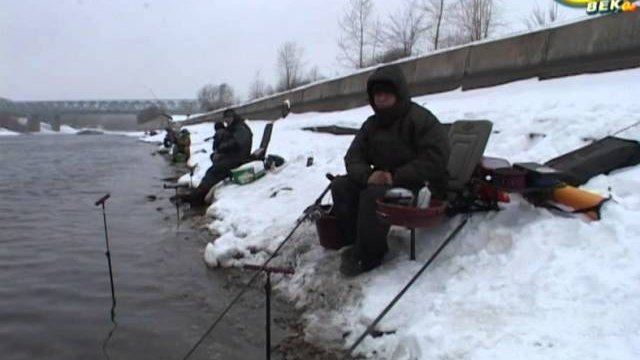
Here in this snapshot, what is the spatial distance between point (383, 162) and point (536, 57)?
7.57 m

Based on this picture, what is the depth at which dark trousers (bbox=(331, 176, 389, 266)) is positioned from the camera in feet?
17.8

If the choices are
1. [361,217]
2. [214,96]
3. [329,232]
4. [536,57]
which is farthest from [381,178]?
[214,96]

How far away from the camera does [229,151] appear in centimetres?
1277

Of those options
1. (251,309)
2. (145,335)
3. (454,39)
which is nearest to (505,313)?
(251,309)

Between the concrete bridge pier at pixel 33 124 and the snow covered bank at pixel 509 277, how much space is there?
127831mm

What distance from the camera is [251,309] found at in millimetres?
5902

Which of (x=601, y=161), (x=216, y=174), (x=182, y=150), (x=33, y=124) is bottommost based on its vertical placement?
(x=33, y=124)

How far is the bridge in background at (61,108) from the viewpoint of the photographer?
125 meters

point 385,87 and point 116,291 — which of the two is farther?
point 116,291

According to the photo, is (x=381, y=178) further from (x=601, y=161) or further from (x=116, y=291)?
(x=116, y=291)

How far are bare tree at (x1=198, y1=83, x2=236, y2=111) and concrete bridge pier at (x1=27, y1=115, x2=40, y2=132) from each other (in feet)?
126

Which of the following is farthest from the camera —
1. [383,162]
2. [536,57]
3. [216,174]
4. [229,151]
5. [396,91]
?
[229,151]

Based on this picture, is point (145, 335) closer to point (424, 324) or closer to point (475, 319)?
point (424, 324)

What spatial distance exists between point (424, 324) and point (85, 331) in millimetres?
2951
